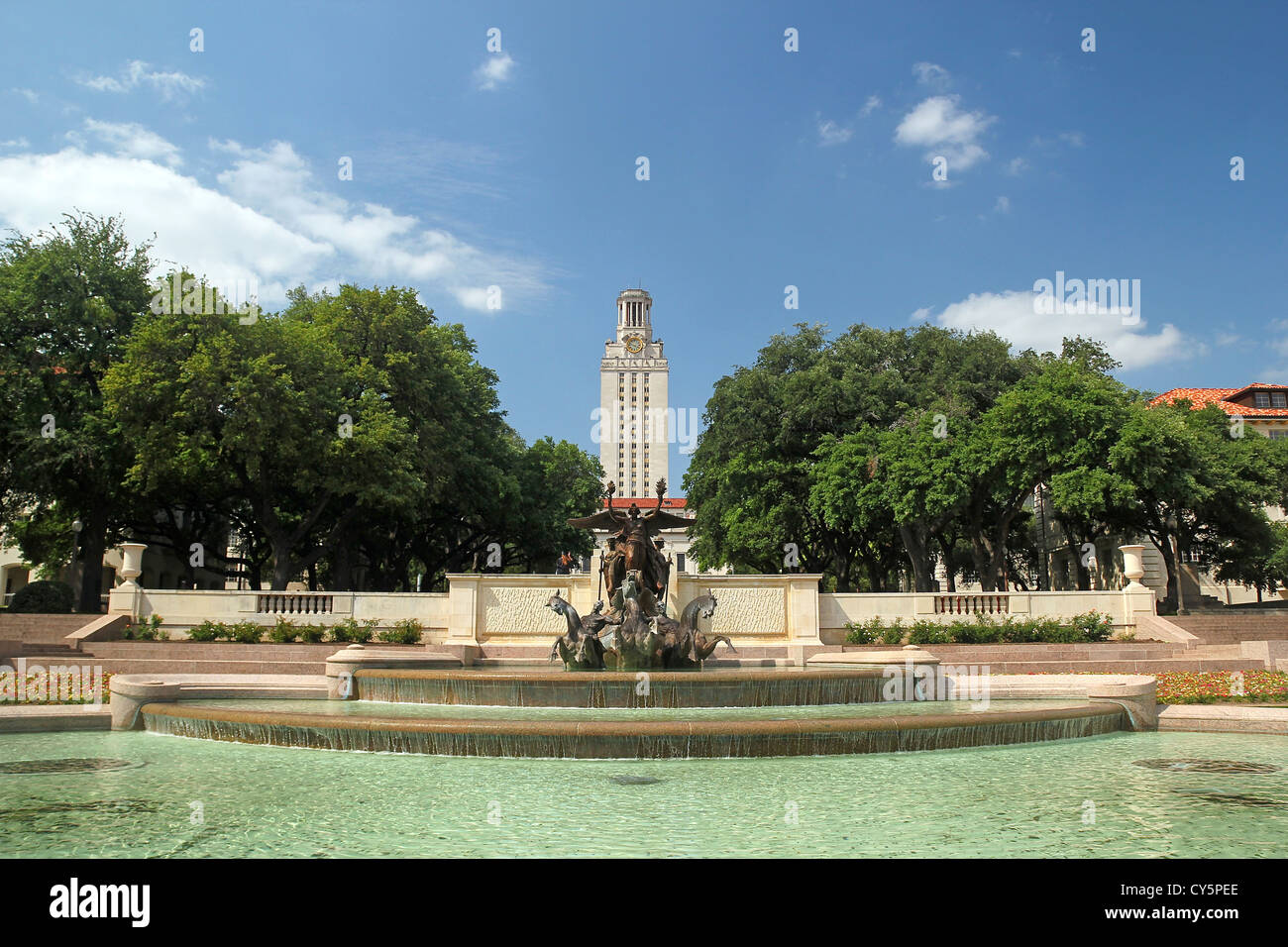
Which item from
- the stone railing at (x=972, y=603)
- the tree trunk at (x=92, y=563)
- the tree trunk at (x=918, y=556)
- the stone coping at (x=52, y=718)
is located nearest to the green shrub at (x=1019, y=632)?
the stone railing at (x=972, y=603)

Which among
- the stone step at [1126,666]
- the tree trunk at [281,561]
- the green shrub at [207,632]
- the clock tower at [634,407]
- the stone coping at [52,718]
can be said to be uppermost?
the clock tower at [634,407]

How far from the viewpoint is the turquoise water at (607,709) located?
43.0ft

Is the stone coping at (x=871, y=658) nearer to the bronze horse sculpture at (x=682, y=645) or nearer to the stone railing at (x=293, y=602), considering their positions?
the bronze horse sculpture at (x=682, y=645)

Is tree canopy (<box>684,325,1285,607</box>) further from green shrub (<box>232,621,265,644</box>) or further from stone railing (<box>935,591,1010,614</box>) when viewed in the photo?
green shrub (<box>232,621,265,644</box>)

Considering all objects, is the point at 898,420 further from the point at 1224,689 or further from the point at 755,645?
the point at 1224,689

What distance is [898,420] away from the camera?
44.2 m

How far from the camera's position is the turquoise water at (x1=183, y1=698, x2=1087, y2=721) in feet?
43.0

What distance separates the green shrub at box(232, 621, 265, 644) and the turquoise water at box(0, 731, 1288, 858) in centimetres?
1577

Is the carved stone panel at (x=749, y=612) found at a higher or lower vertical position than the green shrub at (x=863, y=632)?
higher

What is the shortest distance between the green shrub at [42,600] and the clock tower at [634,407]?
133 m

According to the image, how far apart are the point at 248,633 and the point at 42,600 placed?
428 inches

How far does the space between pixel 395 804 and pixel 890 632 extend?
21.3 meters
